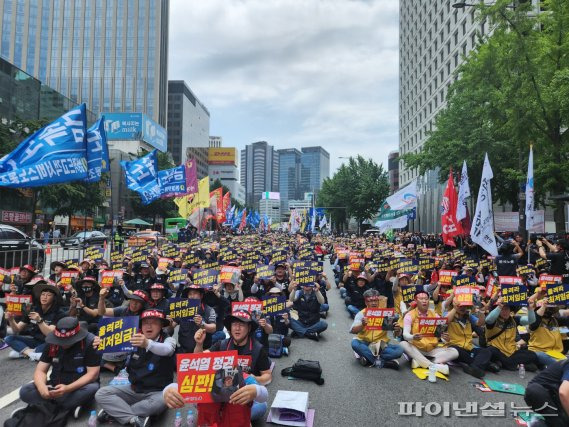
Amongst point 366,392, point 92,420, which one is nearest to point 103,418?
point 92,420

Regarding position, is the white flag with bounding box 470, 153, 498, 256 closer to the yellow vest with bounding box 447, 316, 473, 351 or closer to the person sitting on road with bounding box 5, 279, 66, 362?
the yellow vest with bounding box 447, 316, 473, 351

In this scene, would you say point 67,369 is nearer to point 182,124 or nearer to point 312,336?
point 312,336

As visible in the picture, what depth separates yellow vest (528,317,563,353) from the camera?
7.79m

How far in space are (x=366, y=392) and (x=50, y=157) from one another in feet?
29.5

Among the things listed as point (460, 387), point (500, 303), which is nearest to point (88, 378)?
point (460, 387)

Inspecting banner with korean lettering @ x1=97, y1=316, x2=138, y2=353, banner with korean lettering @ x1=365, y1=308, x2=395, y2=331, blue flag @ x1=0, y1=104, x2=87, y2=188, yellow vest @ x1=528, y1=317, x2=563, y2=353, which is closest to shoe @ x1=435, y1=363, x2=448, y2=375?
banner with korean lettering @ x1=365, y1=308, x2=395, y2=331

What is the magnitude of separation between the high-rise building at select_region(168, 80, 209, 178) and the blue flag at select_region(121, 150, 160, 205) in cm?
11586

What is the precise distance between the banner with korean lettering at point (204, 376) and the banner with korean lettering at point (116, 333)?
1736 mm

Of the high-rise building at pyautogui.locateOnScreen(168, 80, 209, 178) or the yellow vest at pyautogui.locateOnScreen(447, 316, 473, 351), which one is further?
the high-rise building at pyautogui.locateOnScreen(168, 80, 209, 178)

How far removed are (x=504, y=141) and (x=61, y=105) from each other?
2137 inches

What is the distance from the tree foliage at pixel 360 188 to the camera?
199ft

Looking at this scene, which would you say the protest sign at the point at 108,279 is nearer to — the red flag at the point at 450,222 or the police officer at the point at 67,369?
the police officer at the point at 67,369

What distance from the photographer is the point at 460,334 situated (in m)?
7.97

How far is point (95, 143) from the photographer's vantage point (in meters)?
12.5
